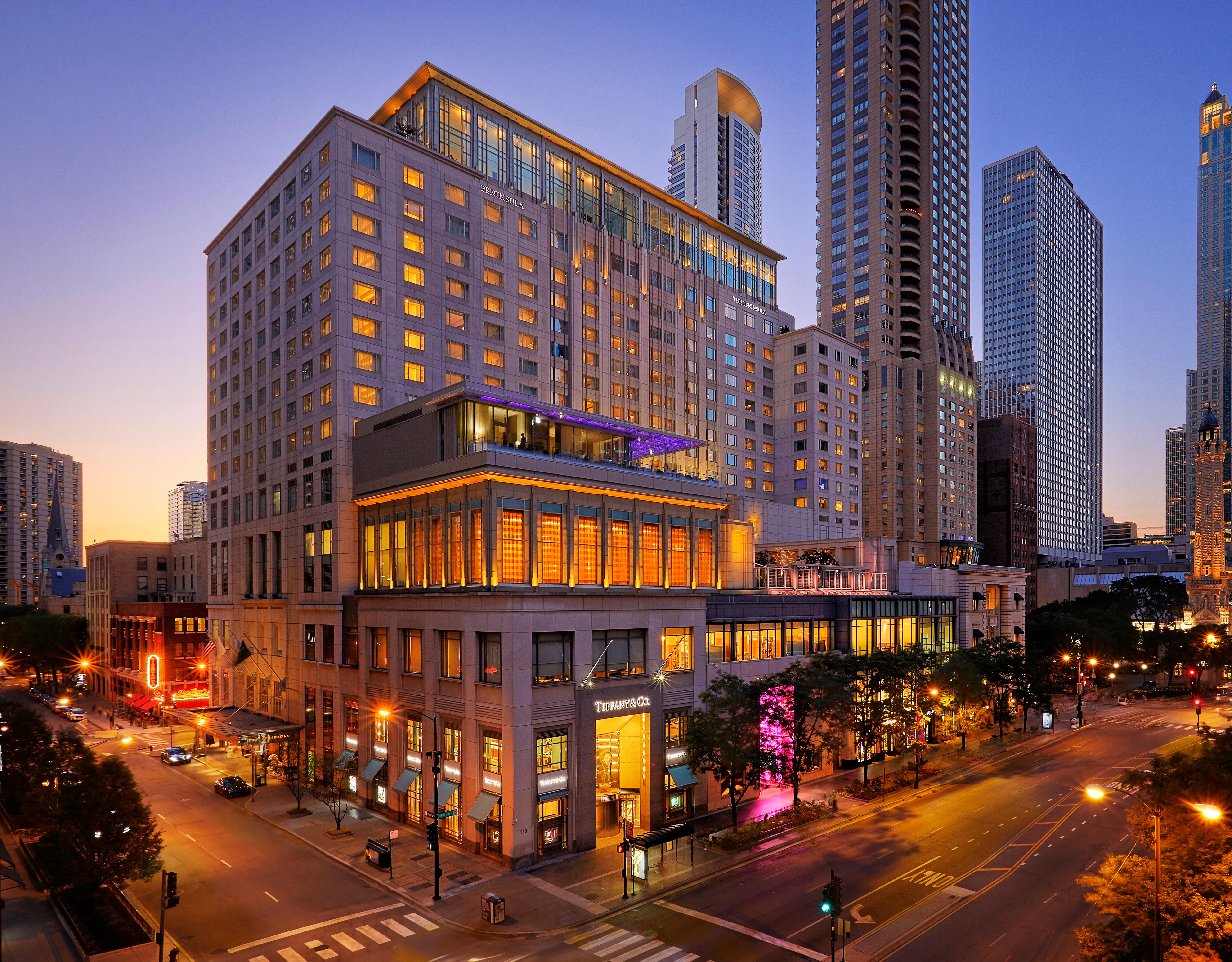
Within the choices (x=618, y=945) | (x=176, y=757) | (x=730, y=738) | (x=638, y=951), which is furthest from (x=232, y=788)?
(x=638, y=951)

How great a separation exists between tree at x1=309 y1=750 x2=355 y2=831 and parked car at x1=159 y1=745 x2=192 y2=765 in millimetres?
17593

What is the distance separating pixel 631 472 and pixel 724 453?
6424 cm

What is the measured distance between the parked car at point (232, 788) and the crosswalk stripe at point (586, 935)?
35.4m

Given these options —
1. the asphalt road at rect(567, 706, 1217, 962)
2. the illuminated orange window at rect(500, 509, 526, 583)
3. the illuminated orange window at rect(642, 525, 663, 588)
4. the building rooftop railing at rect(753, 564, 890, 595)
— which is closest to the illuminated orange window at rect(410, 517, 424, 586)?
the illuminated orange window at rect(500, 509, 526, 583)

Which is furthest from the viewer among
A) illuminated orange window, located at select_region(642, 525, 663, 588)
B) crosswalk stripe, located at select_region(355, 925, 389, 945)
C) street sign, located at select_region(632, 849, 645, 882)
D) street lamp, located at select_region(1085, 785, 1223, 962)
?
illuminated orange window, located at select_region(642, 525, 663, 588)

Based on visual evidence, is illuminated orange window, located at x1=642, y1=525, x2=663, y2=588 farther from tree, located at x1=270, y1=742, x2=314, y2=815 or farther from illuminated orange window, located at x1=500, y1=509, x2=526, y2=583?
tree, located at x1=270, y1=742, x2=314, y2=815

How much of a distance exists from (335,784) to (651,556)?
97.2ft

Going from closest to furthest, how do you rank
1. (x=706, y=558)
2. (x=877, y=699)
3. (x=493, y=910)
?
(x=493, y=910) → (x=706, y=558) → (x=877, y=699)

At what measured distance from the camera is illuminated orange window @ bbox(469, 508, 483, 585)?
4584 centimetres

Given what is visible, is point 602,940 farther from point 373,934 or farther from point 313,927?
point 313,927

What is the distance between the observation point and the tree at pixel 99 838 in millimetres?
33344

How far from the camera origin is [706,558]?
55.8 m

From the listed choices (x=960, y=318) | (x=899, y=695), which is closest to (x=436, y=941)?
(x=899, y=695)

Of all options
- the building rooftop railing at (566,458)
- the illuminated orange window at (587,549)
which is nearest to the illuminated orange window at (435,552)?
the building rooftop railing at (566,458)
